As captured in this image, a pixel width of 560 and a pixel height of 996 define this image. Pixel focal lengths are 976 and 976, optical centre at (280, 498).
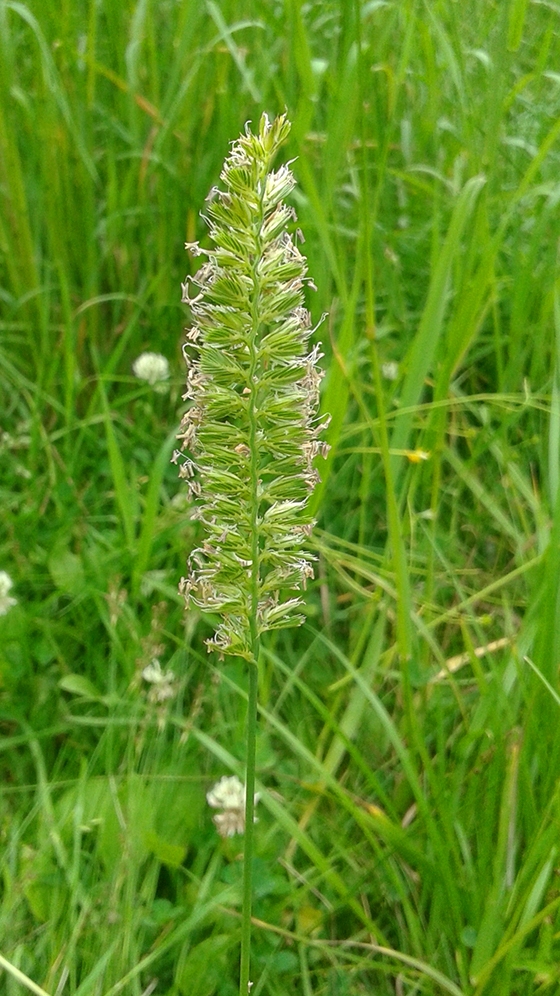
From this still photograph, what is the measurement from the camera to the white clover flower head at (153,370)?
2.26 metres

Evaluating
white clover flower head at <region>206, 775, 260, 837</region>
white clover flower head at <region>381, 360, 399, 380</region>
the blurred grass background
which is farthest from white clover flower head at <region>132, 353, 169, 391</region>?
white clover flower head at <region>206, 775, 260, 837</region>

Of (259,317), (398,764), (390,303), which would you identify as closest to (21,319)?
(390,303)

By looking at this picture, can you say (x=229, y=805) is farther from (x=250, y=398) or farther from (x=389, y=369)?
(x=389, y=369)

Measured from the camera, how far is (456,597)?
203cm

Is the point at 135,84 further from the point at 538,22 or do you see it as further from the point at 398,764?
the point at 398,764

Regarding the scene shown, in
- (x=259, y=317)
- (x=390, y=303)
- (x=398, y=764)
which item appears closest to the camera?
(x=259, y=317)

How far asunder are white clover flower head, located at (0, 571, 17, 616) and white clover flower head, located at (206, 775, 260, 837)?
0.57 meters

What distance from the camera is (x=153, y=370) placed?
226cm

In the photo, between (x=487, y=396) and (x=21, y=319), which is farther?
(x=21, y=319)

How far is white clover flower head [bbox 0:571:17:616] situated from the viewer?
1.86 metres

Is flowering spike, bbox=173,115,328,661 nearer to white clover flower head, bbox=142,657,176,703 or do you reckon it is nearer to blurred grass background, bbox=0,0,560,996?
blurred grass background, bbox=0,0,560,996

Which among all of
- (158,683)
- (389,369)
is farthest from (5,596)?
(389,369)

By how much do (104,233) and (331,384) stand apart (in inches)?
40.2

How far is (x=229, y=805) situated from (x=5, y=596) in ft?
2.07
